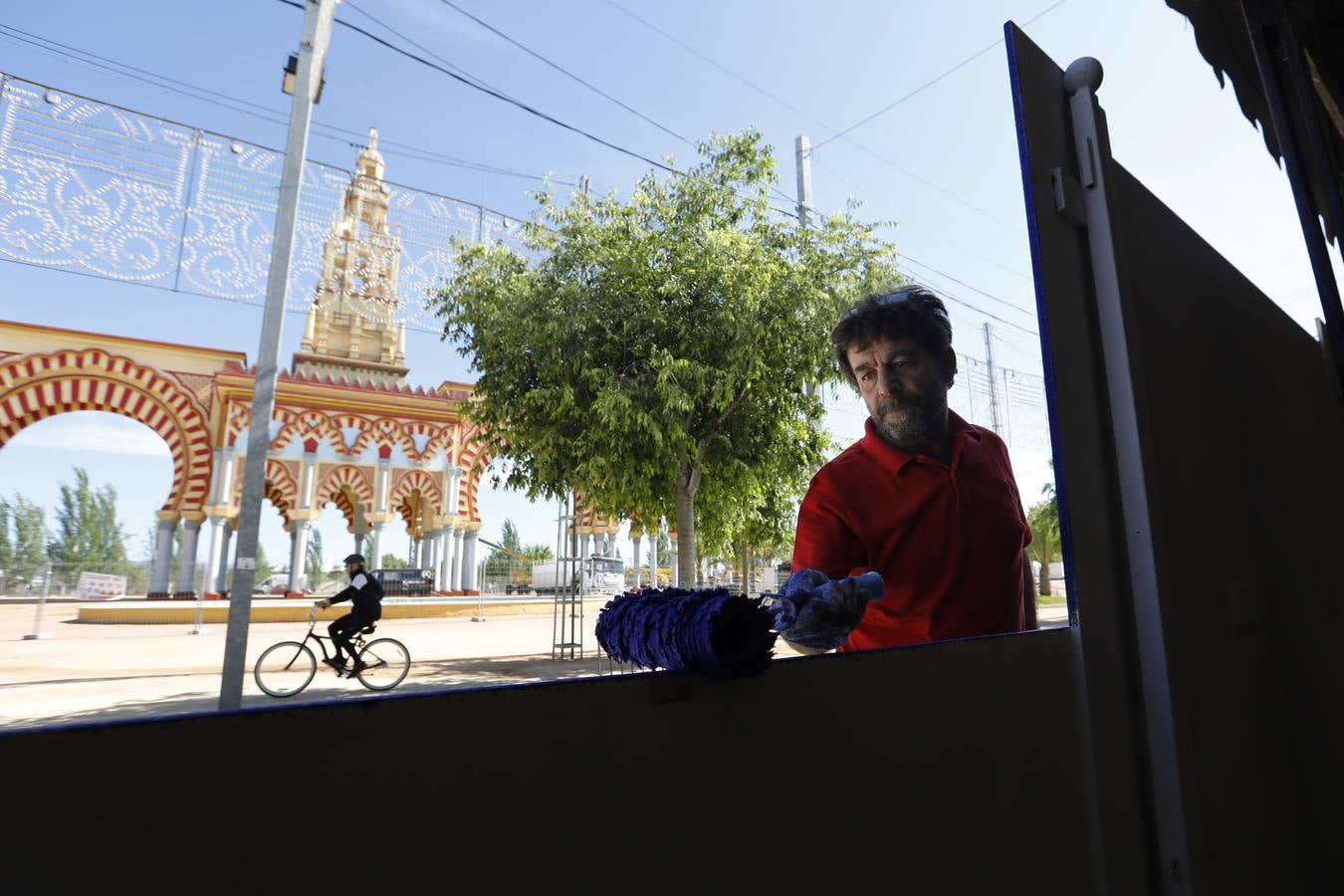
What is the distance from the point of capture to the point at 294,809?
1.26ft

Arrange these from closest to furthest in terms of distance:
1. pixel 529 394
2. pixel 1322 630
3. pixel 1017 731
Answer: pixel 1017 731
pixel 1322 630
pixel 529 394

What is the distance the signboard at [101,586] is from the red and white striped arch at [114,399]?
11.9 feet

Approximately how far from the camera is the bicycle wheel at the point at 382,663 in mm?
5395

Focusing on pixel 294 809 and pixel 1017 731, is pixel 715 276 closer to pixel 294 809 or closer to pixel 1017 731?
pixel 1017 731

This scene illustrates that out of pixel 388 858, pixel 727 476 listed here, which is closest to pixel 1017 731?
pixel 388 858

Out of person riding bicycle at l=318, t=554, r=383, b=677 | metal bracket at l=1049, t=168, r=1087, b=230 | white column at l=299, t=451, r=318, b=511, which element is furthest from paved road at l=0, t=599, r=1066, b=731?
metal bracket at l=1049, t=168, r=1087, b=230

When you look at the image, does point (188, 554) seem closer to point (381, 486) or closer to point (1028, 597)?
point (381, 486)

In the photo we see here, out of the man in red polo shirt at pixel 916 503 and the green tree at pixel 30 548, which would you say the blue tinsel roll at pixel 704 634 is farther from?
the green tree at pixel 30 548

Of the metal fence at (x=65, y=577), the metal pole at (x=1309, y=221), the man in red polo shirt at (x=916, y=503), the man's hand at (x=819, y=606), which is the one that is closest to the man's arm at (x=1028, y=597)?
the man in red polo shirt at (x=916, y=503)

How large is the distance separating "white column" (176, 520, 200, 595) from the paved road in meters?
0.55

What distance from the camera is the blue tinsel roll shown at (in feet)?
1.87

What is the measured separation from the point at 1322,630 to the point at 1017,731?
1064mm

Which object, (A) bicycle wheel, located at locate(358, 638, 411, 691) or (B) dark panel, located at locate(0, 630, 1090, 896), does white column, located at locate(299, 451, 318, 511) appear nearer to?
(A) bicycle wheel, located at locate(358, 638, 411, 691)

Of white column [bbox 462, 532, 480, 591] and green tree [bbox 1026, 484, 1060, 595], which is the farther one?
white column [bbox 462, 532, 480, 591]
